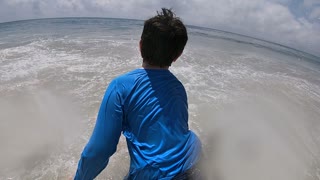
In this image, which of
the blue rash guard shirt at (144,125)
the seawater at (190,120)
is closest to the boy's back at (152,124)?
the blue rash guard shirt at (144,125)

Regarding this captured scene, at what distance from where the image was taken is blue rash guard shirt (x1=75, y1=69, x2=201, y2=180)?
150 cm

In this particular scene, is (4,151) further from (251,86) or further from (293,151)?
(251,86)

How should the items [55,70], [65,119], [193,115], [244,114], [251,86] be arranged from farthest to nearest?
[251,86]
[55,70]
[244,114]
[193,115]
[65,119]

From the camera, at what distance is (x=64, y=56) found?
11.2 m

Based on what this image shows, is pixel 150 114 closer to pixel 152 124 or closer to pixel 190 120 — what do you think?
pixel 152 124

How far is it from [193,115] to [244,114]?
1.32m

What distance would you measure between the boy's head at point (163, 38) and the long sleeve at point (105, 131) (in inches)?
10.3

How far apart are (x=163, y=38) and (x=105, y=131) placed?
0.57 metres

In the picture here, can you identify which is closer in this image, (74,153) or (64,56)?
(74,153)

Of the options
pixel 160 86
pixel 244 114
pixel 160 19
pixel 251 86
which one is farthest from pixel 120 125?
pixel 251 86

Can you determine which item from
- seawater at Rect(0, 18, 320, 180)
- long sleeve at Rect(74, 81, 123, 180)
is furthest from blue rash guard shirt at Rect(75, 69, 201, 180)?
seawater at Rect(0, 18, 320, 180)

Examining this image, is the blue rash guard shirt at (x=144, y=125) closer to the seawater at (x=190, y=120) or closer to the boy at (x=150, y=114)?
the boy at (x=150, y=114)

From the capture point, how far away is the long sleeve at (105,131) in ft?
4.89

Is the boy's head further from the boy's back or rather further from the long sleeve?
the long sleeve
